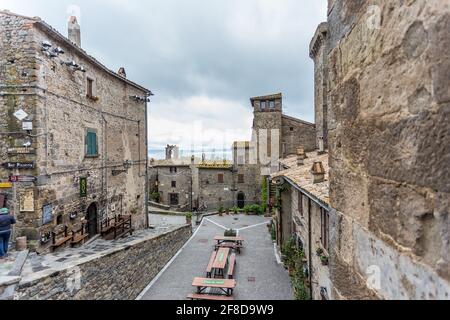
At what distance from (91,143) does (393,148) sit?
1457 centimetres

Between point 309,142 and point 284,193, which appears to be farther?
point 309,142

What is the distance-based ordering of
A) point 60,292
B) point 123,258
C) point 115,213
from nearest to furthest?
1. point 60,292
2. point 123,258
3. point 115,213

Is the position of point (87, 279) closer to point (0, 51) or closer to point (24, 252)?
point (24, 252)

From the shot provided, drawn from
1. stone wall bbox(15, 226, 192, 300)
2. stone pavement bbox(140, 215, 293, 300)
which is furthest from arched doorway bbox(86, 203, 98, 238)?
stone pavement bbox(140, 215, 293, 300)

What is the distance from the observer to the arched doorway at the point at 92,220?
1368 cm

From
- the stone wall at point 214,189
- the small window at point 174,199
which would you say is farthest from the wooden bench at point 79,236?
the small window at point 174,199

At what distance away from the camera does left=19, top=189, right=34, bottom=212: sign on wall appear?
9750 mm

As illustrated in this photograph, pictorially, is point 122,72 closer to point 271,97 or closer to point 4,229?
point 4,229

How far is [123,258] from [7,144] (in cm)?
585

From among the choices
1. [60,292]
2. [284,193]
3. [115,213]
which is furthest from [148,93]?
[60,292]

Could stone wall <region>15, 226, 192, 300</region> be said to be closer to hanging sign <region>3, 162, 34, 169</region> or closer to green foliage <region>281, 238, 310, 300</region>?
hanging sign <region>3, 162, 34, 169</region>

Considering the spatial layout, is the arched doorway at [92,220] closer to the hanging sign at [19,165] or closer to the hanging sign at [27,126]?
the hanging sign at [19,165]

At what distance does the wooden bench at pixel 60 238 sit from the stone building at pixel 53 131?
22 centimetres

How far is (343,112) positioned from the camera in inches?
70.2
